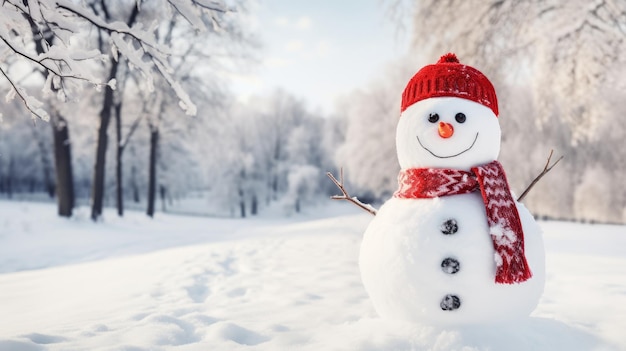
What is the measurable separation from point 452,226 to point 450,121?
62cm

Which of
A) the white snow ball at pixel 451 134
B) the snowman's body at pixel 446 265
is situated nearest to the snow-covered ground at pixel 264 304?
the snowman's body at pixel 446 265

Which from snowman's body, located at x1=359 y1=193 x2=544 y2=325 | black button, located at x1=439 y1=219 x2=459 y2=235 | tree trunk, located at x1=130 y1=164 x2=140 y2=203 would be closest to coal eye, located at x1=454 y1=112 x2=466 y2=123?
snowman's body, located at x1=359 y1=193 x2=544 y2=325

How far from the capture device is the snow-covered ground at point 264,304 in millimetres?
2449

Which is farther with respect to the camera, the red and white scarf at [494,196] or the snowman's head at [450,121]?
the snowman's head at [450,121]

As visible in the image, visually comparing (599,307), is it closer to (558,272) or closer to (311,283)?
(558,272)

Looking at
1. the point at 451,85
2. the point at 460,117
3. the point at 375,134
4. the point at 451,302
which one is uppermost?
the point at 375,134

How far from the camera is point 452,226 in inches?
90.6

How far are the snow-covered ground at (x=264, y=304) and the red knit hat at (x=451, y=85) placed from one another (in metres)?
1.38

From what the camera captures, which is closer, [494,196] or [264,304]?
[494,196]

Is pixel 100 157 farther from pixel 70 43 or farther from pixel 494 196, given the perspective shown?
pixel 494 196

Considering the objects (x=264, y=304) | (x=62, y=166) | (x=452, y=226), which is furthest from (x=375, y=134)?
(x=452, y=226)

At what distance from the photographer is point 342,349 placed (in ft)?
7.72

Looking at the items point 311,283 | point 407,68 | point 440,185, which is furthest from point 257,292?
point 407,68

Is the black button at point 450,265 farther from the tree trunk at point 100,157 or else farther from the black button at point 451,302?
the tree trunk at point 100,157
